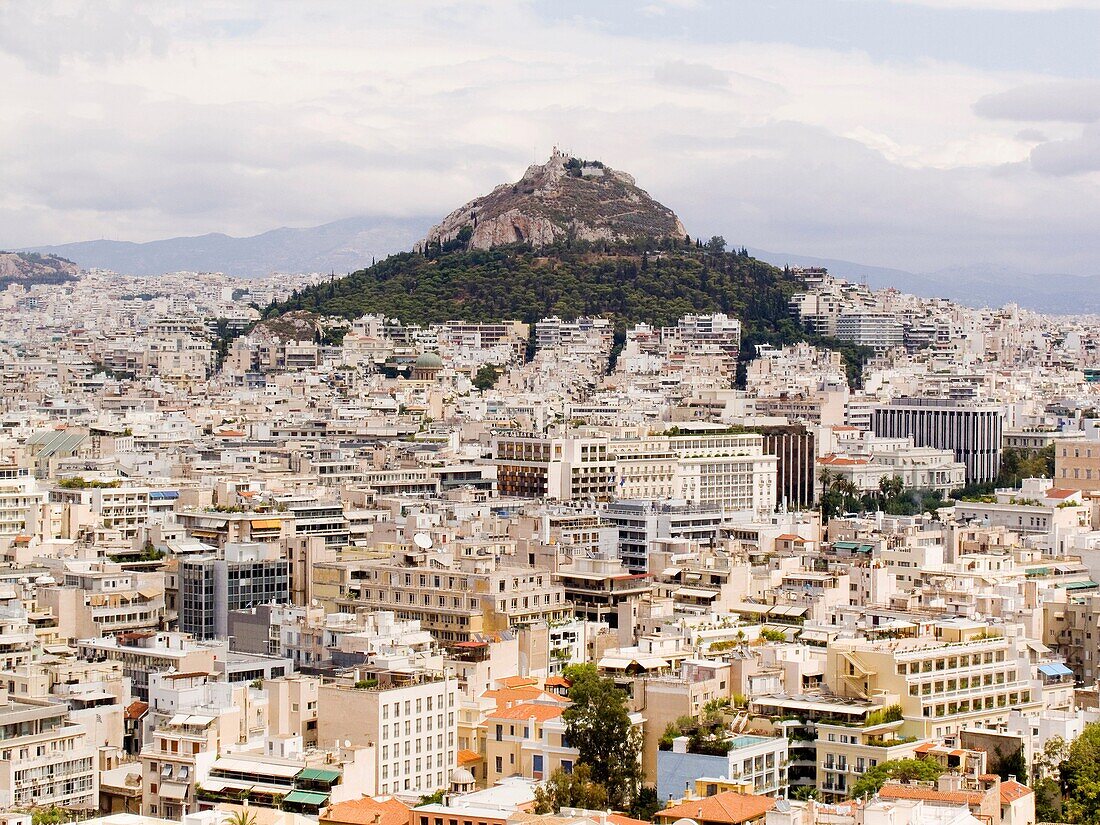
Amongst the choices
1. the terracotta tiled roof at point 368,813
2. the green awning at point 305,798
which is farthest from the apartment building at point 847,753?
the green awning at point 305,798

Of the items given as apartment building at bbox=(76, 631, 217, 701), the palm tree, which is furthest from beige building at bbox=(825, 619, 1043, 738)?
apartment building at bbox=(76, 631, 217, 701)

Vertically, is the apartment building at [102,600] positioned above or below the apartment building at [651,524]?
below

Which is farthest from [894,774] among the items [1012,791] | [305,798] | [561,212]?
[561,212]

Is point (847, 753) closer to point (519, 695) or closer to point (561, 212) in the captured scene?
point (519, 695)

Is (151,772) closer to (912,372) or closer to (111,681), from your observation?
(111,681)

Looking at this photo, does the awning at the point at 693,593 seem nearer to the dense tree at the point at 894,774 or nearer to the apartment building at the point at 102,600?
the apartment building at the point at 102,600

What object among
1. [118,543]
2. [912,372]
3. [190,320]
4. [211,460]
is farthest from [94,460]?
[190,320]

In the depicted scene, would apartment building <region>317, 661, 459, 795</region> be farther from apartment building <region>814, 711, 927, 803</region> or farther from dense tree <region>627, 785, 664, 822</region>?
apartment building <region>814, 711, 927, 803</region>
